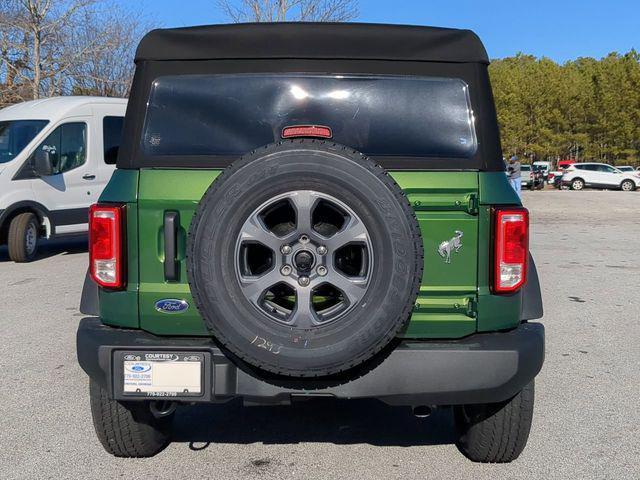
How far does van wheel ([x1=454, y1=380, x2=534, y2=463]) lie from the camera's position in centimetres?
333

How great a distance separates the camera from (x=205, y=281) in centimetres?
275

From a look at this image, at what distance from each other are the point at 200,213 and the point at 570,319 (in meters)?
5.16

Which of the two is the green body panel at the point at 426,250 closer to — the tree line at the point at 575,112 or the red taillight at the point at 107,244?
the red taillight at the point at 107,244

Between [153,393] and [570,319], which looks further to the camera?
[570,319]

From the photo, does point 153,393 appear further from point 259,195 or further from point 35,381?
point 35,381

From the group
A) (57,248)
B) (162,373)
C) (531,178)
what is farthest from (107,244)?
(531,178)

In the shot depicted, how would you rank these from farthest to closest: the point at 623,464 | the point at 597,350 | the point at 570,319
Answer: the point at 570,319, the point at 597,350, the point at 623,464

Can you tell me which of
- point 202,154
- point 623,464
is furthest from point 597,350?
point 202,154

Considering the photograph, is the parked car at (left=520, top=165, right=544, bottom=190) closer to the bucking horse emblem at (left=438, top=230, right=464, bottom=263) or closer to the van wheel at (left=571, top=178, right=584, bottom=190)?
the van wheel at (left=571, top=178, right=584, bottom=190)

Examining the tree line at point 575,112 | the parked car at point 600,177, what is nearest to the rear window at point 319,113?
the parked car at point 600,177

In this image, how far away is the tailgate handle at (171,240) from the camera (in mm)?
2977

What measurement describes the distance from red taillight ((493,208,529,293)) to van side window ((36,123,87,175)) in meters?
9.08

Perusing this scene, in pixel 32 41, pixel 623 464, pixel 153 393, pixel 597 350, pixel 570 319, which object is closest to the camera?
pixel 153 393

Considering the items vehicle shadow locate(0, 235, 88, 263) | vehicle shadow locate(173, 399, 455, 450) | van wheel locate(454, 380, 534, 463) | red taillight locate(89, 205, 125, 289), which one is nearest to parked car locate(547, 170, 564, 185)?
vehicle shadow locate(0, 235, 88, 263)
